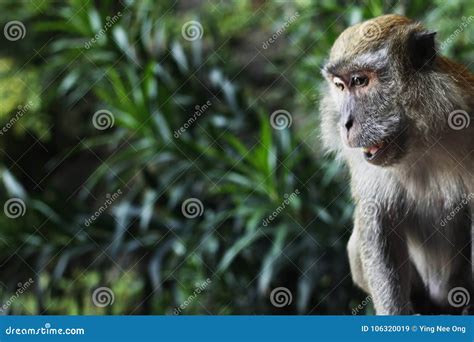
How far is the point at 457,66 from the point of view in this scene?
329cm

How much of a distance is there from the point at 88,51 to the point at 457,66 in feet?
14.4

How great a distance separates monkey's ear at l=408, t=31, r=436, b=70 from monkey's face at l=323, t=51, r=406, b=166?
0.12m

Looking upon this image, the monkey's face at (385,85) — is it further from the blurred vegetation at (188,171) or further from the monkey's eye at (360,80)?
the blurred vegetation at (188,171)

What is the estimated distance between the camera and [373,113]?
121 inches

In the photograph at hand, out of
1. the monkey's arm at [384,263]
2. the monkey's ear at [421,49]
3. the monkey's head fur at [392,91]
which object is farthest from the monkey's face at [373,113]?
the monkey's arm at [384,263]

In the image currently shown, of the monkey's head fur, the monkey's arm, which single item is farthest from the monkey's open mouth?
the monkey's arm

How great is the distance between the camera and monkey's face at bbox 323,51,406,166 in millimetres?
3061

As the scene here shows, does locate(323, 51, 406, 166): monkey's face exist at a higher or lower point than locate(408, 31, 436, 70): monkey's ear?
lower

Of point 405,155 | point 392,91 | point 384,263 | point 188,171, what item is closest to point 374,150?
point 405,155

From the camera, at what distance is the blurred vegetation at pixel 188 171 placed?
580 centimetres

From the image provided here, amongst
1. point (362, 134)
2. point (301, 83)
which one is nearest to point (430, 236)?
point (362, 134)

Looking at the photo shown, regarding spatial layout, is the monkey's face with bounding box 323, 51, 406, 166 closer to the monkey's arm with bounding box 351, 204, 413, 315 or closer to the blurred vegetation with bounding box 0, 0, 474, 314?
the monkey's arm with bounding box 351, 204, 413, 315

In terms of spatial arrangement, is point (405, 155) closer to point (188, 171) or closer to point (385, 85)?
point (385, 85)

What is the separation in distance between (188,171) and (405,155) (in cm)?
334
